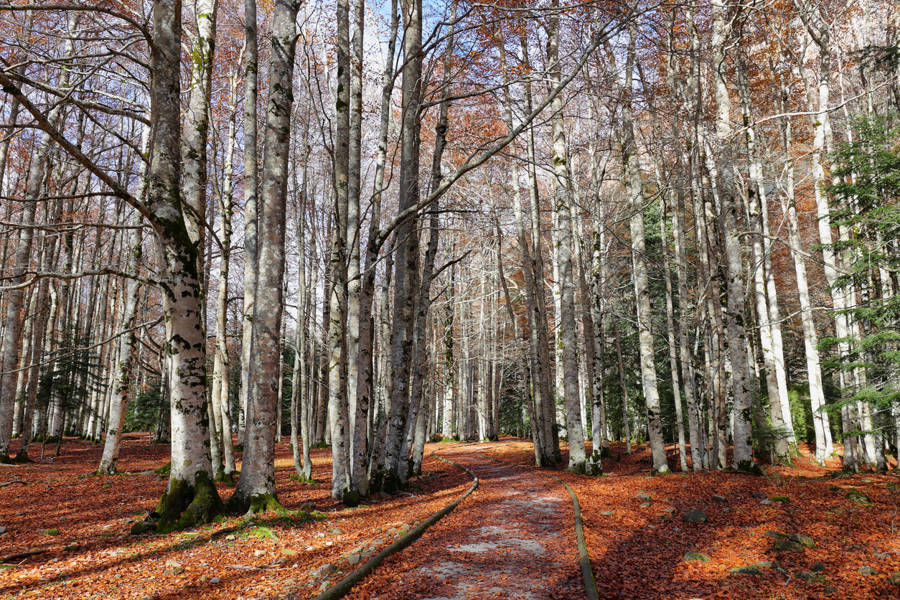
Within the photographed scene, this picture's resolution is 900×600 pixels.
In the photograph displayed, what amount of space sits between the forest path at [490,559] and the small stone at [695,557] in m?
1.16

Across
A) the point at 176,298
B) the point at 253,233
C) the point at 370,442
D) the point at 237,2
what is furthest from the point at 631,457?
the point at 237,2

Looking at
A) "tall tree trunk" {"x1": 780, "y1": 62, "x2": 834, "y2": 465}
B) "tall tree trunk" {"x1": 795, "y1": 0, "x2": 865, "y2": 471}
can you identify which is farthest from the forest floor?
"tall tree trunk" {"x1": 780, "y1": 62, "x2": 834, "y2": 465}

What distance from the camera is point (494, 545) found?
5555 millimetres

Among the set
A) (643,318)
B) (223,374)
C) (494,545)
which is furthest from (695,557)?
(223,374)

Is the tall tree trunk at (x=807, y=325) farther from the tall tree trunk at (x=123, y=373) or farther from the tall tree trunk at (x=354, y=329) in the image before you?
the tall tree trunk at (x=123, y=373)

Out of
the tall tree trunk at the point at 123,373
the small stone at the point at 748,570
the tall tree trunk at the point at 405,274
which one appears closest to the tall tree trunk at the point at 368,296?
the tall tree trunk at the point at 405,274

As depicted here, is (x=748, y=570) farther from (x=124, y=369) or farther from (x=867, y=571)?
(x=124, y=369)

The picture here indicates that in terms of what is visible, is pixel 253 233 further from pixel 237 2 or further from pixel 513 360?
pixel 513 360

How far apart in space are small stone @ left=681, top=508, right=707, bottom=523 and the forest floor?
0.03 m

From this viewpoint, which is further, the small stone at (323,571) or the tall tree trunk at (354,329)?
the tall tree trunk at (354,329)

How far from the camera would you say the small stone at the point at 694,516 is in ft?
21.8

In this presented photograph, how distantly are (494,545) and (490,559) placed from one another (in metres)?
0.59

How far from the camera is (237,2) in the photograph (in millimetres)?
16484

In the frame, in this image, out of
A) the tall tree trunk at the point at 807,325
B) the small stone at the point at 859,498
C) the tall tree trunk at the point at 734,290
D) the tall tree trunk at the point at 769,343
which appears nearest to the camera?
the small stone at the point at 859,498
